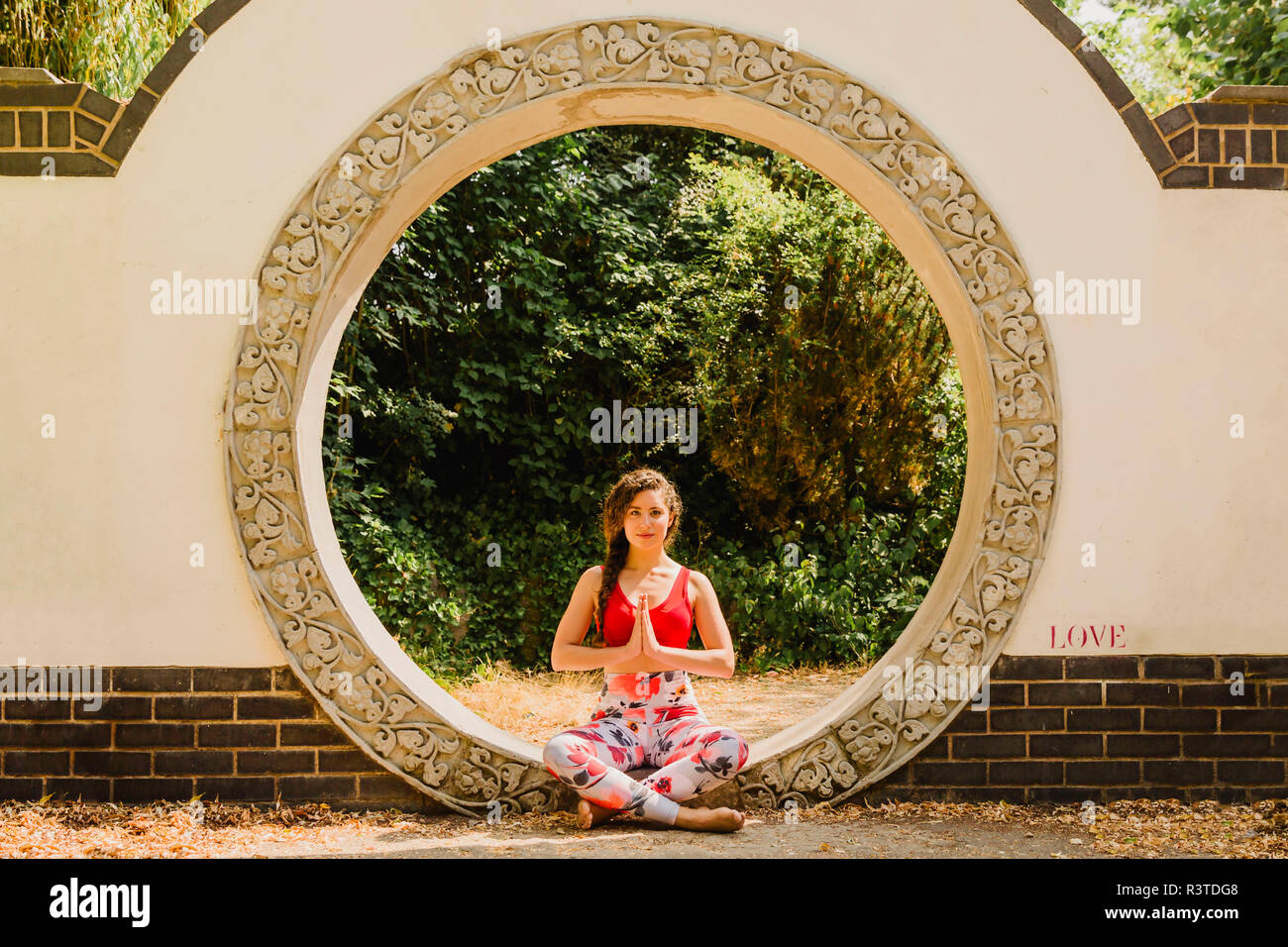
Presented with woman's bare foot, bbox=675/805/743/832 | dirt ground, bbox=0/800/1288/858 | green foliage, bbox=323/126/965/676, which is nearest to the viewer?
dirt ground, bbox=0/800/1288/858

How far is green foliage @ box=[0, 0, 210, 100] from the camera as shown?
5.19 metres

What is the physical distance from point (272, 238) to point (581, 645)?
1704mm

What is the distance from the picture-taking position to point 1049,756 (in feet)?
12.0

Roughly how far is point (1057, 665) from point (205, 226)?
3243 millimetres

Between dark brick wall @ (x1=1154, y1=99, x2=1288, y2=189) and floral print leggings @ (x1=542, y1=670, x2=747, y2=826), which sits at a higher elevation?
dark brick wall @ (x1=1154, y1=99, x2=1288, y2=189)

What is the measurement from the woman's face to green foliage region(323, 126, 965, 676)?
3731mm

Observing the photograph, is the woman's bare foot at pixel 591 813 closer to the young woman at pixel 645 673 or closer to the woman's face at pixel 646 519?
the young woman at pixel 645 673

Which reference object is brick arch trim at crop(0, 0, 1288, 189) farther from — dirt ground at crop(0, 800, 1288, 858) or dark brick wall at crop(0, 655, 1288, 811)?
dirt ground at crop(0, 800, 1288, 858)

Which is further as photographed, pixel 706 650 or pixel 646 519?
pixel 646 519

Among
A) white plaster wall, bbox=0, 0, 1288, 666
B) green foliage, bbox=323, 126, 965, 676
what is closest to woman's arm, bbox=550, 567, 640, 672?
white plaster wall, bbox=0, 0, 1288, 666

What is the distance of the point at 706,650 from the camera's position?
3.45m

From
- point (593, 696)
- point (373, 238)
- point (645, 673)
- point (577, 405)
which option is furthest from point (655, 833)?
point (577, 405)

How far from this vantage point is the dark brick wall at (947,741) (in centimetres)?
360

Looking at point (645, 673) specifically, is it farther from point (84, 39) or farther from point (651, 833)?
point (84, 39)
